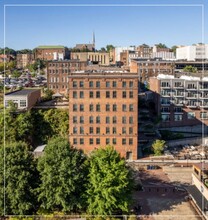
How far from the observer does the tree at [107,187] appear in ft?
118

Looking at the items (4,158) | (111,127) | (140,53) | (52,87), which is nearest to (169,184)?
(111,127)

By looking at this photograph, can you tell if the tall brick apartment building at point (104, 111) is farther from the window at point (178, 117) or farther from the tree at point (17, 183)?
the tree at point (17, 183)

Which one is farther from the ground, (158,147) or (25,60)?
(25,60)

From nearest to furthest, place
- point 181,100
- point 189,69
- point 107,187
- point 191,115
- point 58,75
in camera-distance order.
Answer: point 107,187, point 181,100, point 191,115, point 58,75, point 189,69

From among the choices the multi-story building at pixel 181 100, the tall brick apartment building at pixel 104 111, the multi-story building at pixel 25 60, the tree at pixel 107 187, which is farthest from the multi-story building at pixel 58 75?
the multi-story building at pixel 25 60

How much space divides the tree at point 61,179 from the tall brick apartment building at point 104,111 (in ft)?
61.2

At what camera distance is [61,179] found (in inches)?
1436

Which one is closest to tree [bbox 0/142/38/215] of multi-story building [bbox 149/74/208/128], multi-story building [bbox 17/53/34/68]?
multi-story building [bbox 149/74/208/128]

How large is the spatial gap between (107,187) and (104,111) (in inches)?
852

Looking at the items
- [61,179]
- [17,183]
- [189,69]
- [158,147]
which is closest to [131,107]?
[158,147]

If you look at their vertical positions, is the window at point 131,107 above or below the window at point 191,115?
above

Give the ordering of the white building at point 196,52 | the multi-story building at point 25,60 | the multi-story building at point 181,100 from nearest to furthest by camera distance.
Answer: the multi-story building at point 181,100, the white building at point 196,52, the multi-story building at point 25,60

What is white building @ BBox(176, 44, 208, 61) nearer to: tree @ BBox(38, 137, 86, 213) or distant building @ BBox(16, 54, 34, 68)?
distant building @ BBox(16, 54, 34, 68)

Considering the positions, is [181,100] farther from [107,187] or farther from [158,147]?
[107,187]
